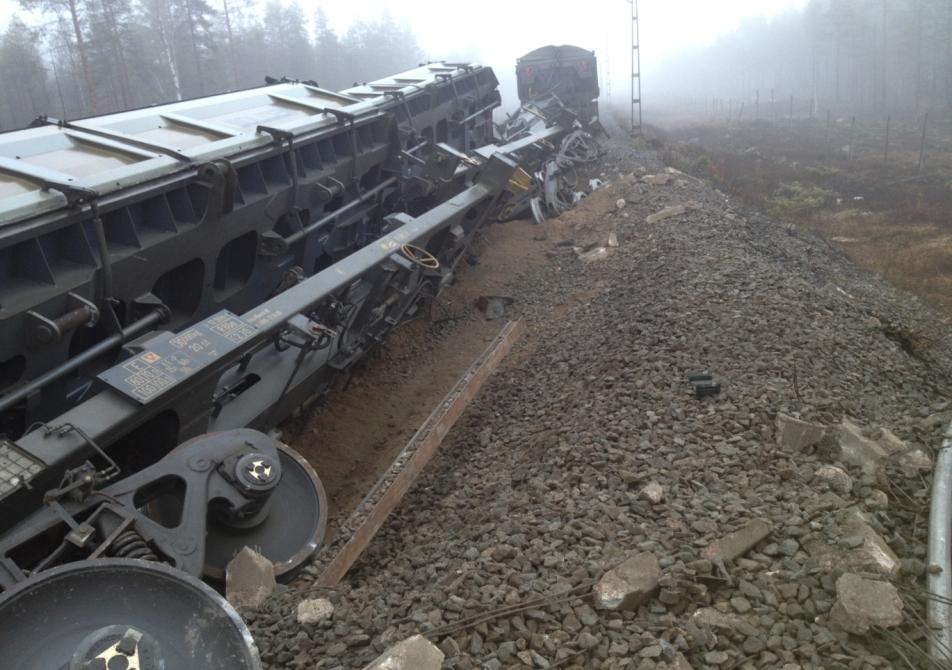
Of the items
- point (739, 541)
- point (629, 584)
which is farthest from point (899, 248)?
point (629, 584)

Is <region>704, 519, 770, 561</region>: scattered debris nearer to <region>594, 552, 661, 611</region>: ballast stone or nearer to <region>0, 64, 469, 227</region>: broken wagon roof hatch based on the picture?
<region>594, 552, 661, 611</region>: ballast stone

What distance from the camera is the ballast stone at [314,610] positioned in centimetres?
353

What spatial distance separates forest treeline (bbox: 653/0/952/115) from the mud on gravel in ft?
126

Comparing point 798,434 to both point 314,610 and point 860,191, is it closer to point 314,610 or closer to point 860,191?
point 314,610

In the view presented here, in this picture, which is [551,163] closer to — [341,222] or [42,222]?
[341,222]

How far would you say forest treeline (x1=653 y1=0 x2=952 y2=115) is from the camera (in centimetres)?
4184

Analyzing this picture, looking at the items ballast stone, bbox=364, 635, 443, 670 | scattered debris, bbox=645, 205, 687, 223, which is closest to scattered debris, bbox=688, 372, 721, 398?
ballast stone, bbox=364, 635, 443, 670

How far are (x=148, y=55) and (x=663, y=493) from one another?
35.3 m

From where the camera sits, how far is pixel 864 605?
10.3ft

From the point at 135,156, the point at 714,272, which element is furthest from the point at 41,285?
the point at 714,272

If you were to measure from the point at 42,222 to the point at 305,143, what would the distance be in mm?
3338

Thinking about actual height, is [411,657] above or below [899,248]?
above

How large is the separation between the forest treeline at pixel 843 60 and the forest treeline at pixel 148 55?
27.3 metres

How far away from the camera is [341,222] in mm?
8766
